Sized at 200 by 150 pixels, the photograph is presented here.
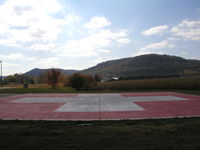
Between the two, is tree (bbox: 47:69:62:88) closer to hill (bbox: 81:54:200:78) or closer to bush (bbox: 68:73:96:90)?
bush (bbox: 68:73:96:90)

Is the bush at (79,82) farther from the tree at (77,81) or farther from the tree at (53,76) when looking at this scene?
the tree at (53,76)

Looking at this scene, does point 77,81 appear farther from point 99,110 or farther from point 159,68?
point 159,68

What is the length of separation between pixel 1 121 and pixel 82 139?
17.3 feet

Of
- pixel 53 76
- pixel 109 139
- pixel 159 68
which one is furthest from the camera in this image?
pixel 159 68

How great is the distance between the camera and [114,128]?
20.9 feet

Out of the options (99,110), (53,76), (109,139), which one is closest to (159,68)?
(53,76)

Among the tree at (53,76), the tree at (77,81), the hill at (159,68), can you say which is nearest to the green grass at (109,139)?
the tree at (77,81)

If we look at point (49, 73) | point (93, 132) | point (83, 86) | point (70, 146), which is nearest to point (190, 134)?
point (93, 132)

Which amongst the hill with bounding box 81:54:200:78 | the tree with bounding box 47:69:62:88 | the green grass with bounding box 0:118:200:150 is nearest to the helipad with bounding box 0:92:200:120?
the green grass with bounding box 0:118:200:150

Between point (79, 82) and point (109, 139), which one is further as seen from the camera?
point (79, 82)

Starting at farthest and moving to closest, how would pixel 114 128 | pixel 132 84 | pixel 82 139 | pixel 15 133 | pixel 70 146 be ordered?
pixel 132 84 < pixel 114 128 < pixel 15 133 < pixel 82 139 < pixel 70 146

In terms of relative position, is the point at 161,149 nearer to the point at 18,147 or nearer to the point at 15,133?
the point at 18,147

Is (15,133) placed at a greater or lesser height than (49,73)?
lesser

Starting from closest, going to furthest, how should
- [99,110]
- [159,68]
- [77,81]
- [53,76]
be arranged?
[99,110] < [77,81] < [53,76] < [159,68]
